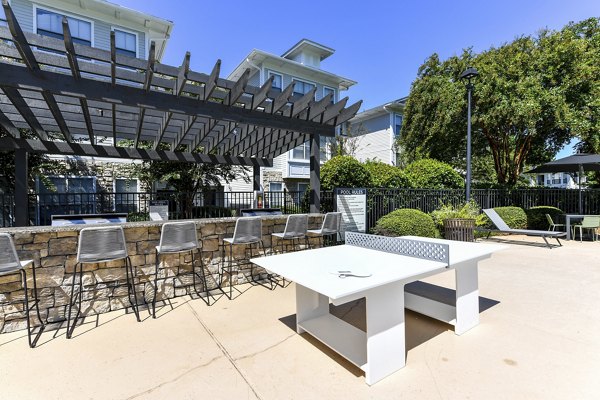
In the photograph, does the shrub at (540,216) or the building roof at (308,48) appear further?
the building roof at (308,48)

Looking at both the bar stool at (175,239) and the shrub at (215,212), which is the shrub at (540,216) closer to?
the shrub at (215,212)

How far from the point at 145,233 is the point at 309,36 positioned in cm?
1618

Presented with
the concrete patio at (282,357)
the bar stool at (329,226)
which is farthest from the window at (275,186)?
the concrete patio at (282,357)

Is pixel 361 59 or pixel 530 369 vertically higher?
pixel 361 59

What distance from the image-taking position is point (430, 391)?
218cm

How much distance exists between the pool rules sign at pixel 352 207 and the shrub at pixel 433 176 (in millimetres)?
3887

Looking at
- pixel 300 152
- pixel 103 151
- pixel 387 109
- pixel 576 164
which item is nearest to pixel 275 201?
pixel 103 151

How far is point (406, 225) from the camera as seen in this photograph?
757cm

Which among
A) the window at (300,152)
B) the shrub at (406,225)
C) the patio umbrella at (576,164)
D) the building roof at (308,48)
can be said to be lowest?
the shrub at (406,225)

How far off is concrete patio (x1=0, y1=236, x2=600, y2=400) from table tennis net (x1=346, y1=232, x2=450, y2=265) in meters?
0.86

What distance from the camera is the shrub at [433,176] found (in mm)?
10391

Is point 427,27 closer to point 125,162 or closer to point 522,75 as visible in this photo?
point 522,75

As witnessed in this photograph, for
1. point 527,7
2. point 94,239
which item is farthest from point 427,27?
point 94,239

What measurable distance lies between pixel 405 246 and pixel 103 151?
6600 mm
